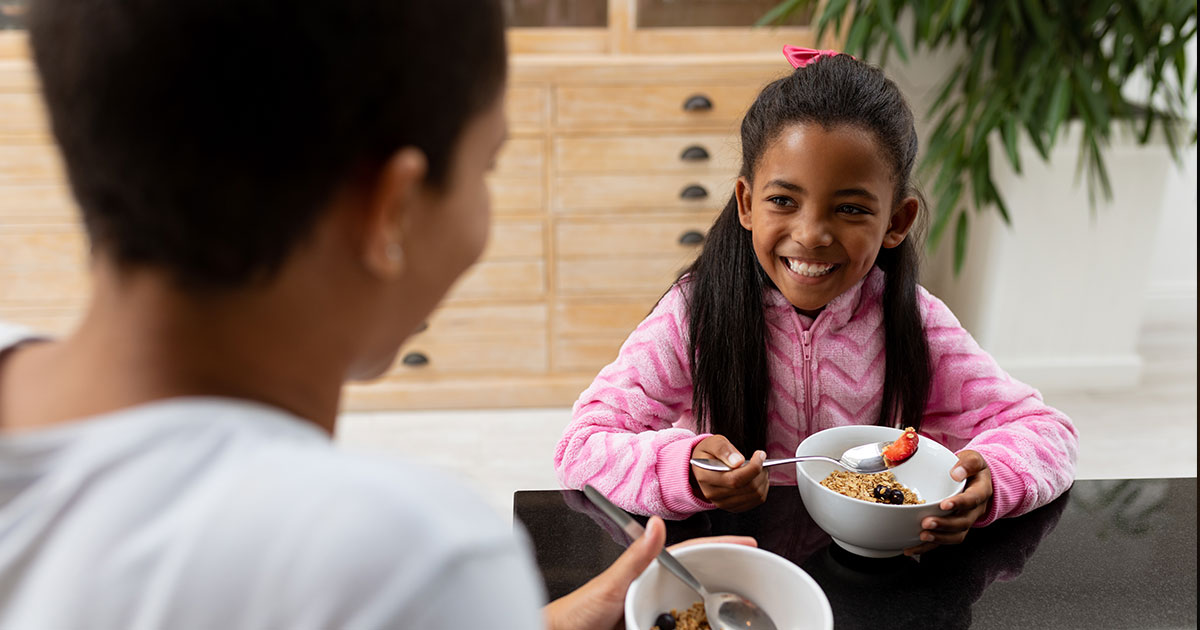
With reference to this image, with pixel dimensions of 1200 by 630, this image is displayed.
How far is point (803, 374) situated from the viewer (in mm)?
1191

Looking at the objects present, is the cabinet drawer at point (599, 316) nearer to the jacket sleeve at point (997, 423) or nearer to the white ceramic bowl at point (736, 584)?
the jacket sleeve at point (997, 423)

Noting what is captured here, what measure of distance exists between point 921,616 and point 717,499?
0.72ft

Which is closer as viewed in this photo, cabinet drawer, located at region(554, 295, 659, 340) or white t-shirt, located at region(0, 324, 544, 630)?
white t-shirt, located at region(0, 324, 544, 630)

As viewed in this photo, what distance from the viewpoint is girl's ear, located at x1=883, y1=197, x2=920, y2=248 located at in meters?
1.12

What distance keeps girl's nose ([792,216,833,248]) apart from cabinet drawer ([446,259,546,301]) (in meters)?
1.67

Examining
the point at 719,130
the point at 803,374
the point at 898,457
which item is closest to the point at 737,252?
the point at 803,374

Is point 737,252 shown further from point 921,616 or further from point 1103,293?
point 1103,293

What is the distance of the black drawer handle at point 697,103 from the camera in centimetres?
251

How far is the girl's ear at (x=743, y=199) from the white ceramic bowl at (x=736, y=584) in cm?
47

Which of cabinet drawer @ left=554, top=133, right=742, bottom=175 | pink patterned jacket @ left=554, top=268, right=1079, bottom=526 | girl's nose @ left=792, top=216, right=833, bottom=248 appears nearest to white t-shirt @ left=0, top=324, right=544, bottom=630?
pink patterned jacket @ left=554, top=268, right=1079, bottom=526

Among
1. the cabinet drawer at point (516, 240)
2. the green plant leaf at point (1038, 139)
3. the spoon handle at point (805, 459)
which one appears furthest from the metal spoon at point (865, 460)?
the cabinet drawer at point (516, 240)

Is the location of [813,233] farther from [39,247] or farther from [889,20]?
[39,247]

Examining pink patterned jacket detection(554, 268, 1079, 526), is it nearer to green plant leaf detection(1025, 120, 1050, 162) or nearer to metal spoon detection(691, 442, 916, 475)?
metal spoon detection(691, 442, 916, 475)

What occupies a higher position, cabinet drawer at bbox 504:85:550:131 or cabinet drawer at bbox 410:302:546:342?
cabinet drawer at bbox 504:85:550:131
